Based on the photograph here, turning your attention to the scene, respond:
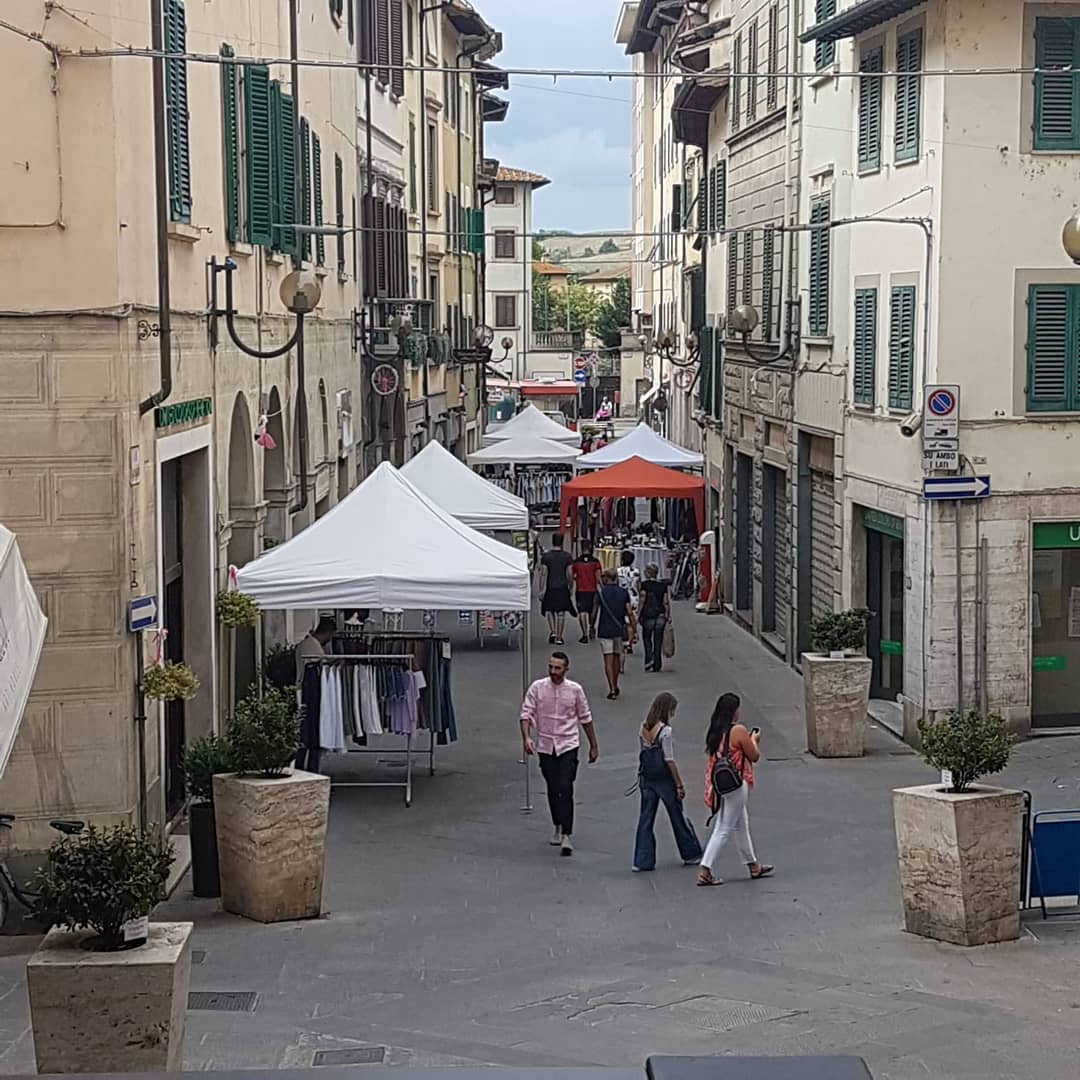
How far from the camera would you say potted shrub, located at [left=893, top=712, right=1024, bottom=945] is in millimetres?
11398

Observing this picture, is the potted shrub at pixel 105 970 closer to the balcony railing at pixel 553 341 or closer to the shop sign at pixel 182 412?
the shop sign at pixel 182 412

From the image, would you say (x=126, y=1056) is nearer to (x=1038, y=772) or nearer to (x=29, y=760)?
(x=29, y=760)

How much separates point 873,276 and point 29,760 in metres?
12.0

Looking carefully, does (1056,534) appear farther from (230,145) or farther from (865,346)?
(230,145)

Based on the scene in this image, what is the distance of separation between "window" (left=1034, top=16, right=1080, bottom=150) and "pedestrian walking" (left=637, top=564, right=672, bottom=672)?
28.7 feet

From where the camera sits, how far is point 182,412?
14312mm

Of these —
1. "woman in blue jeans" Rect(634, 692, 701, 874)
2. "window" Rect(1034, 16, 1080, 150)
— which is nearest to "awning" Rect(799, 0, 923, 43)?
"window" Rect(1034, 16, 1080, 150)

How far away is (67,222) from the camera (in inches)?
464

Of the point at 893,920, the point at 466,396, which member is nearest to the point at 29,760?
the point at 893,920

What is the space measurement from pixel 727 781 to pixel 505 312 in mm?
74405

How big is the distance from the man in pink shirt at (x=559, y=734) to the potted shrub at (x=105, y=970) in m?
6.84

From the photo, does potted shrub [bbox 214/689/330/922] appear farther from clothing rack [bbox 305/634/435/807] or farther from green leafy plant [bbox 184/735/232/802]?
clothing rack [bbox 305/634/435/807]

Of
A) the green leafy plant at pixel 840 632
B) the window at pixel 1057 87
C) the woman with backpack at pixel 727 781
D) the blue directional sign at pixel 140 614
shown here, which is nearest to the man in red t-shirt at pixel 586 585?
the green leafy plant at pixel 840 632

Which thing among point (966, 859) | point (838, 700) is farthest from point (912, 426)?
point (966, 859)
